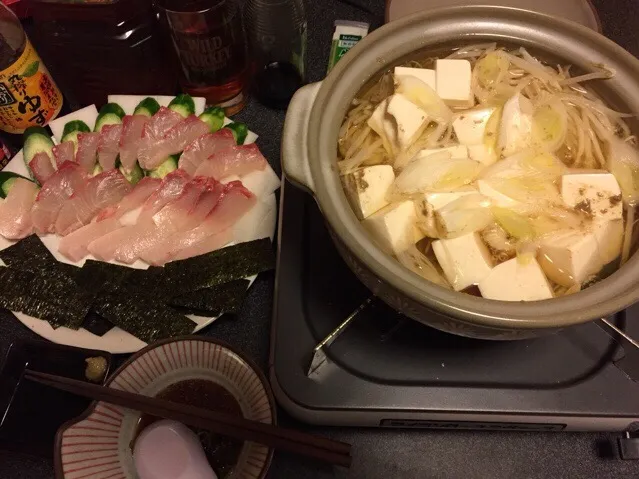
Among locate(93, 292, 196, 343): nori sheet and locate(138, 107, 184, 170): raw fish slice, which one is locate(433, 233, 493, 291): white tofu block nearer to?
locate(93, 292, 196, 343): nori sheet

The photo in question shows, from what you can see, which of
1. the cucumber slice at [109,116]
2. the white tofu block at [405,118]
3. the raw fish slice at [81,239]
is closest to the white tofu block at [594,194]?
the white tofu block at [405,118]

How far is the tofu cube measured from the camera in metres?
0.89

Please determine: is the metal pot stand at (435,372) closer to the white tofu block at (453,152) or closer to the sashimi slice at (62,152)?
the white tofu block at (453,152)

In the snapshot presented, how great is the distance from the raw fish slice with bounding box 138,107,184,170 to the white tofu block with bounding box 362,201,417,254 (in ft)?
2.84

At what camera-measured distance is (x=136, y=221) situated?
1.42 metres

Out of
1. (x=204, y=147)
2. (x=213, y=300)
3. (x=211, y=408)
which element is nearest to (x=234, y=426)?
(x=211, y=408)

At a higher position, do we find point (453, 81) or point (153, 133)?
point (453, 81)

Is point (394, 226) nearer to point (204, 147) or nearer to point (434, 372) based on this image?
point (434, 372)

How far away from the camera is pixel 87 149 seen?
1.50 meters

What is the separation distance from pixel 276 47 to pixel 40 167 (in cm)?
76

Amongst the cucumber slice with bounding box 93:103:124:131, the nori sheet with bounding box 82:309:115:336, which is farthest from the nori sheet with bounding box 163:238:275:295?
the cucumber slice with bounding box 93:103:124:131

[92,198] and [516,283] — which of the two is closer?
[516,283]

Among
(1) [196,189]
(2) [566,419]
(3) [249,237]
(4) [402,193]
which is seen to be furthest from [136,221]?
(2) [566,419]

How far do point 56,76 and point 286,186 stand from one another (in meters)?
0.95
